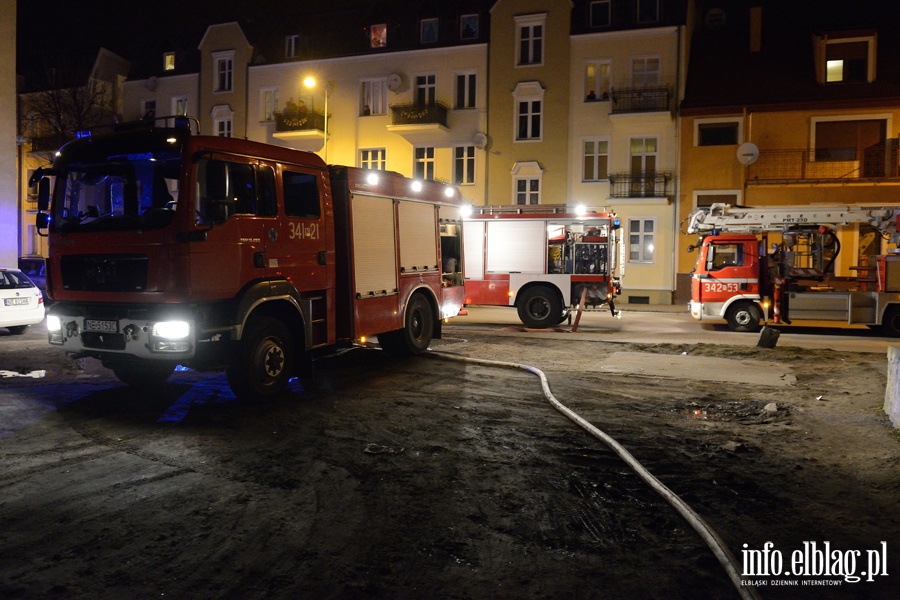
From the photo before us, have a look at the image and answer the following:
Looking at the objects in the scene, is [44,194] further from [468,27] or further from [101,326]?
[468,27]

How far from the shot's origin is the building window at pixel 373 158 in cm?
3478

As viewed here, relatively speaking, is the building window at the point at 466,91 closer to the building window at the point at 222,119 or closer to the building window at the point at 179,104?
the building window at the point at 222,119

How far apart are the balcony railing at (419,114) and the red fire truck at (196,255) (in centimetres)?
2283

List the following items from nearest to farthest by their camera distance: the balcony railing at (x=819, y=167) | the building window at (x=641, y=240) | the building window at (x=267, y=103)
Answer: the balcony railing at (x=819, y=167) < the building window at (x=641, y=240) < the building window at (x=267, y=103)

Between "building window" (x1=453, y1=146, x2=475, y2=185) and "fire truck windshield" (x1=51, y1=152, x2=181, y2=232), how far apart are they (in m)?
25.2

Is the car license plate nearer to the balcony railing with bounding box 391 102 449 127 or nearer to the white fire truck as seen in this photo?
the white fire truck

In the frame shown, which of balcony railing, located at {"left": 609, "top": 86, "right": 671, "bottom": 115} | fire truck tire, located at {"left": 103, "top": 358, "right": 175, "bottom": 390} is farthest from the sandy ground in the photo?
balcony railing, located at {"left": 609, "top": 86, "right": 671, "bottom": 115}

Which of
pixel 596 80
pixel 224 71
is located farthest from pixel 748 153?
pixel 224 71

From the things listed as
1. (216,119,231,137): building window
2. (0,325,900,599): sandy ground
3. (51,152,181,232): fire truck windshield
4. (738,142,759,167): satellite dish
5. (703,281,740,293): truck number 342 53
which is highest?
(216,119,231,137): building window

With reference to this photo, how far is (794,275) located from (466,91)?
1891cm

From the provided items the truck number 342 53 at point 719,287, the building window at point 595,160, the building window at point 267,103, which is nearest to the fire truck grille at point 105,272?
the truck number 342 53 at point 719,287

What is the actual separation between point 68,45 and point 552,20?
30.0m

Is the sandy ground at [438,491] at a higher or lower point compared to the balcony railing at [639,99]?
lower

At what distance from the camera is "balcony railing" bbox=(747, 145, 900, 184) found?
1064 inches
